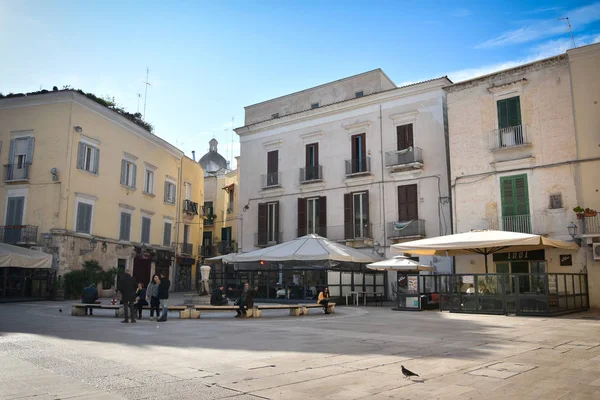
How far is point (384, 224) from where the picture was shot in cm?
2702

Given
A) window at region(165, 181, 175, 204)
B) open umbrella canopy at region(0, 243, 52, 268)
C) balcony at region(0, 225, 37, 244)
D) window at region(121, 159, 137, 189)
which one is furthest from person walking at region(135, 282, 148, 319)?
window at region(165, 181, 175, 204)

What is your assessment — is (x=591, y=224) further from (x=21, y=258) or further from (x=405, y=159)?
(x=21, y=258)

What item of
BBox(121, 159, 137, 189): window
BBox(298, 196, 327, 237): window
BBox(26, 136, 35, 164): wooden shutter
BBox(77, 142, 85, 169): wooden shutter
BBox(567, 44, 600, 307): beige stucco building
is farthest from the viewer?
BBox(121, 159, 137, 189): window

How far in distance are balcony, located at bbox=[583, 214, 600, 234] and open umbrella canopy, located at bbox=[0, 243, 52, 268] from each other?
2262 centimetres

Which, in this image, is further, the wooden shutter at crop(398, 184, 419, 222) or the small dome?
the small dome

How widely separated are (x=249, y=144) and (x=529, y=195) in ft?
59.9

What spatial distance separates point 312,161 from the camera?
100 ft

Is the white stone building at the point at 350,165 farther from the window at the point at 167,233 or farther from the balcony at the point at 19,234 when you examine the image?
the balcony at the point at 19,234

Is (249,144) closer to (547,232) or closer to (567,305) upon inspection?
(547,232)

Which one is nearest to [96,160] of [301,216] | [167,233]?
[167,233]

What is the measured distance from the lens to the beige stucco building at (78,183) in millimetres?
25672

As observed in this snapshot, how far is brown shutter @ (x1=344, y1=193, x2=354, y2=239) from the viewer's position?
91.5 ft

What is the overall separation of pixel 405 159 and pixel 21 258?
1872 cm

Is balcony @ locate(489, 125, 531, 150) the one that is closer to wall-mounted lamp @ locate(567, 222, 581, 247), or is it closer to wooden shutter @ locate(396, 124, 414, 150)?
wall-mounted lamp @ locate(567, 222, 581, 247)
